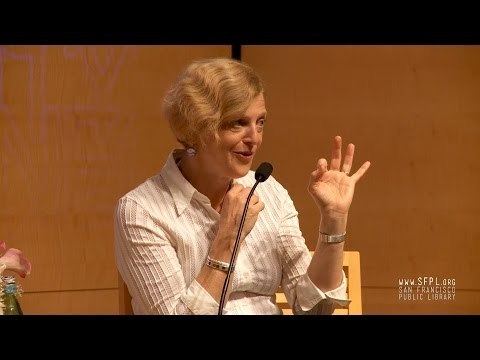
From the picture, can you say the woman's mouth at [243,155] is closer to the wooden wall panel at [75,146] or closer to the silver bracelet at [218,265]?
the silver bracelet at [218,265]

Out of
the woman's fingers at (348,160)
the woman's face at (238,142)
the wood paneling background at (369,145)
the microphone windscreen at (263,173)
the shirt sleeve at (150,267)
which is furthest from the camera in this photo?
the wood paneling background at (369,145)

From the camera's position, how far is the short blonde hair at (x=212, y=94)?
7.53 feet

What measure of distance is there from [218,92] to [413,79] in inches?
67.2

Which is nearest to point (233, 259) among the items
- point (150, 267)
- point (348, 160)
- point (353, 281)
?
point (150, 267)

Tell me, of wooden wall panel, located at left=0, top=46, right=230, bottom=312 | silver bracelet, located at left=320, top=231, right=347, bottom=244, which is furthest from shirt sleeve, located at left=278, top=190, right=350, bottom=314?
wooden wall panel, located at left=0, top=46, right=230, bottom=312

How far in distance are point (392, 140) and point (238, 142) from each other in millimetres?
1619

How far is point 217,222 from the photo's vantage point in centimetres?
235

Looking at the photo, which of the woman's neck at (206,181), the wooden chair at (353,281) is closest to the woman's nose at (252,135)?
the woman's neck at (206,181)

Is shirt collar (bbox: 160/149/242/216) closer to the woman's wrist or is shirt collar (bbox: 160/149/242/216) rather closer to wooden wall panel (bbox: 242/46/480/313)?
the woman's wrist

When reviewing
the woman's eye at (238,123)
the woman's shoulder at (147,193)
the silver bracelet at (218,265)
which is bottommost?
the silver bracelet at (218,265)

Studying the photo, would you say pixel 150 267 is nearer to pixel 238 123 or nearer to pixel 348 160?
pixel 238 123

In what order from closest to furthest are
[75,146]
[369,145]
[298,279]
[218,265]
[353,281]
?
[218,265] < [298,279] < [353,281] < [75,146] < [369,145]

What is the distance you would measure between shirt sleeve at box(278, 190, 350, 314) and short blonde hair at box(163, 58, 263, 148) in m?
0.33
